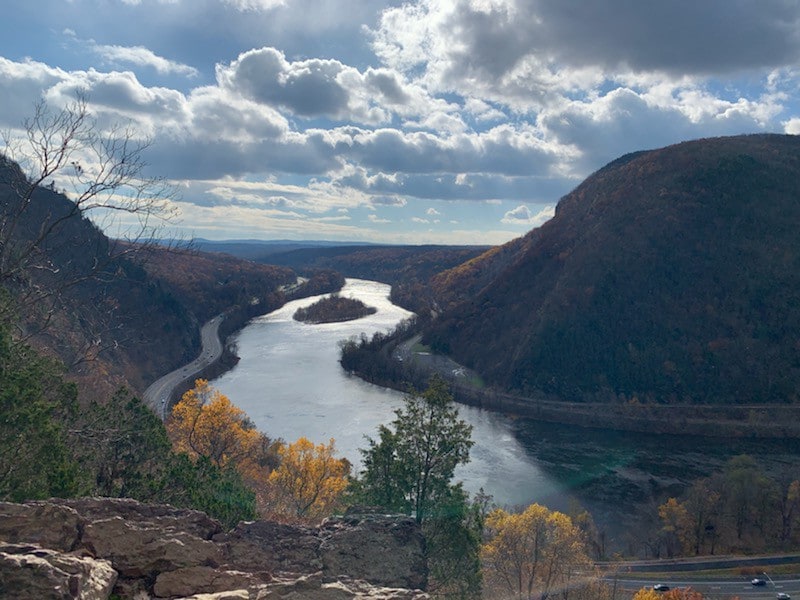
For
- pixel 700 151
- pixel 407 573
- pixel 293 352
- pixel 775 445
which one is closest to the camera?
pixel 407 573

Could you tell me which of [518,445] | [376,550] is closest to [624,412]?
[518,445]

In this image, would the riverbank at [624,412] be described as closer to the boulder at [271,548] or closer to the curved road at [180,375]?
the curved road at [180,375]

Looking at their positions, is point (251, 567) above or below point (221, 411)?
above

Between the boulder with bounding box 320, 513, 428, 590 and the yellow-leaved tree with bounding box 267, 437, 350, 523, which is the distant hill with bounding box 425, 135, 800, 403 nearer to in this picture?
the yellow-leaved tree with bounding box 267, 437, 350, 523

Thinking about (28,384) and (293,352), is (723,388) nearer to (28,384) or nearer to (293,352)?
(293,352)

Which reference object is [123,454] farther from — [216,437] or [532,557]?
[532,557]

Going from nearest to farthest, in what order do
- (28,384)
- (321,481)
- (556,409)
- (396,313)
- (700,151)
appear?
(28,384), (321,481), (556,409), (700,151), (396,313)

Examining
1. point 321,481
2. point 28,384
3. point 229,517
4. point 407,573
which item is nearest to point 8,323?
point 28,384

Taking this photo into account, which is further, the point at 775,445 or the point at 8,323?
the point at 775,445
